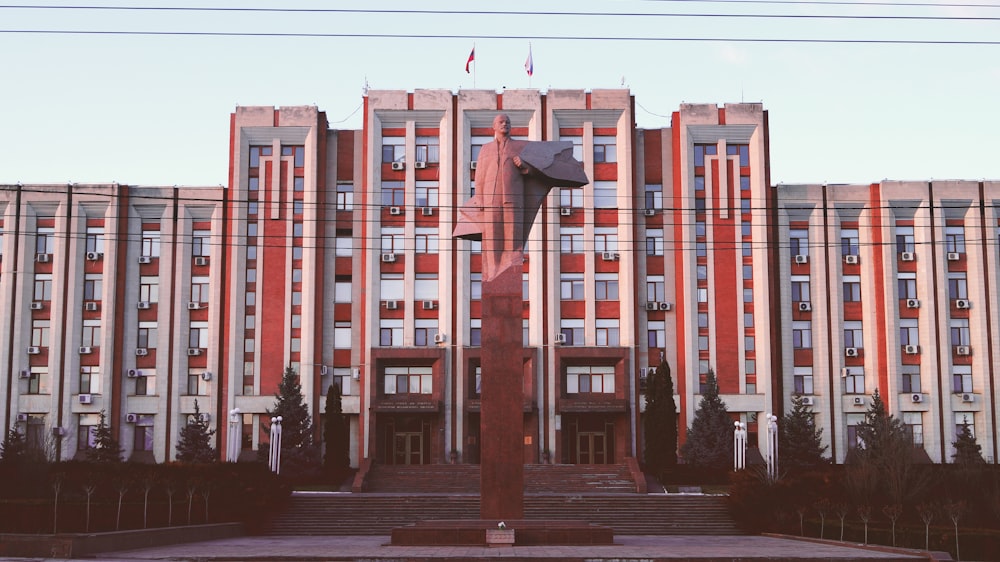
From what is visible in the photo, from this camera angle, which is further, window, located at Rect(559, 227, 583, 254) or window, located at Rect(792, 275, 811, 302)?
window, located at Rect(792, 275, 811, 302)

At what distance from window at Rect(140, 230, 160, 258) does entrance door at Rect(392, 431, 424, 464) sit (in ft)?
44.8

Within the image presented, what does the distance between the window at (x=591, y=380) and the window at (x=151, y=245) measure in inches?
753

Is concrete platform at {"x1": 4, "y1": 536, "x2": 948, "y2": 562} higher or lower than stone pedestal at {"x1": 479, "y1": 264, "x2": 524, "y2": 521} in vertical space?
lower

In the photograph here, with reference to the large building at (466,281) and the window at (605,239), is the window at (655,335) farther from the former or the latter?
the window at (605,239)

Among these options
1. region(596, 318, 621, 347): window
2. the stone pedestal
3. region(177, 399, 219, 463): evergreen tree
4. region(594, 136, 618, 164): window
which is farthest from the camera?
region(594, 136, 618, 164): window

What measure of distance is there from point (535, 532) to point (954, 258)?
113 ft

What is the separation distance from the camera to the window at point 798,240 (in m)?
53.8

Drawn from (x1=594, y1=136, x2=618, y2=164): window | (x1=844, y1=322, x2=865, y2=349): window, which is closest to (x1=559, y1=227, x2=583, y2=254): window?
(x1=594, y1=136, x2=618, y2=164): window

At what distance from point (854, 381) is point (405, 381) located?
1984 cm

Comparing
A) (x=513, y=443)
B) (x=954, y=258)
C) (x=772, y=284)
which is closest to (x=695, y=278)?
(x=772, y=284)

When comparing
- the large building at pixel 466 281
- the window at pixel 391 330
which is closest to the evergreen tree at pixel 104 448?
the large building at pixel 466 281

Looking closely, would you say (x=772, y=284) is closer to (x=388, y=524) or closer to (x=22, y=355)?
(x=388, y=524)

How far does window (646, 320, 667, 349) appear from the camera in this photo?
52969 mm

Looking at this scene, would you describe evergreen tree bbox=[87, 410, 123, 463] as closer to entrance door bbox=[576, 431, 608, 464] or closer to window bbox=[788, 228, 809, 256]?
entrance door bbox=[576, 431, 608, 464]
